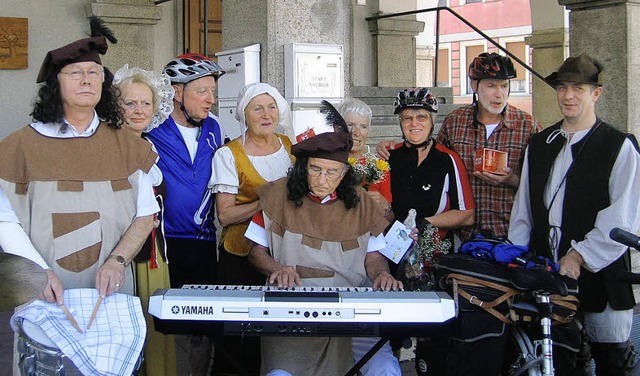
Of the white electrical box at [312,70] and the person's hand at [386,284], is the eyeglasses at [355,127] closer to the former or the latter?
the white electrical box at [312,70]

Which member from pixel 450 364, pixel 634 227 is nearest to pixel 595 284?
pixel 634 227

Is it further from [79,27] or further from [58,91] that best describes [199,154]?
[79,27]

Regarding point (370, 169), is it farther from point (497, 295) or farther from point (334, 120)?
point (497, 295)

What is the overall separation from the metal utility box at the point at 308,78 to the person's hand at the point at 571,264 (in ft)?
7.11

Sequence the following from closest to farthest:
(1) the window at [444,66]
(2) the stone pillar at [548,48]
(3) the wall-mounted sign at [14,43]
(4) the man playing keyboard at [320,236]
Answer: (4) the man playing keyboard at [320,236], (3) the wall-mounted sign at [14,43], (2) the stone pillar at [548,48], (1) the window at [444,66]

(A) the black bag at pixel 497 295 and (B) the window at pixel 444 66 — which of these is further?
(B) the window at pixel 444 66

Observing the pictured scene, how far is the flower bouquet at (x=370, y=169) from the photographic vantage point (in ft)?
14.7

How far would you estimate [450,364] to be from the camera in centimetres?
394

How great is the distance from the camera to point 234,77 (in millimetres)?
6184

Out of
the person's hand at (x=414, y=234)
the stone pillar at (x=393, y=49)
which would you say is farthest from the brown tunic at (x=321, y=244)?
the stone pillar at (x=393, y=49)

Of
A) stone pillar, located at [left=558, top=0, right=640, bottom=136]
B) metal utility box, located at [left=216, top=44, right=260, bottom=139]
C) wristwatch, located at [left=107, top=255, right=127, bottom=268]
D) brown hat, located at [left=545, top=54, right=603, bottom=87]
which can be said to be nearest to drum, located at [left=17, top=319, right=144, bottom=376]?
wristwatch, located at [left=107, top=255, right=127, bottom=268]

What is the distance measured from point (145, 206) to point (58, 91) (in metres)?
0.60

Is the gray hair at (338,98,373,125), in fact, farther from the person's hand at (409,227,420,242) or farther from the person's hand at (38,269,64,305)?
the person's hand at (38,269,64,305)

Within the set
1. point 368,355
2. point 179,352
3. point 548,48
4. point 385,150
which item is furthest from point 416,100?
point 548,48
